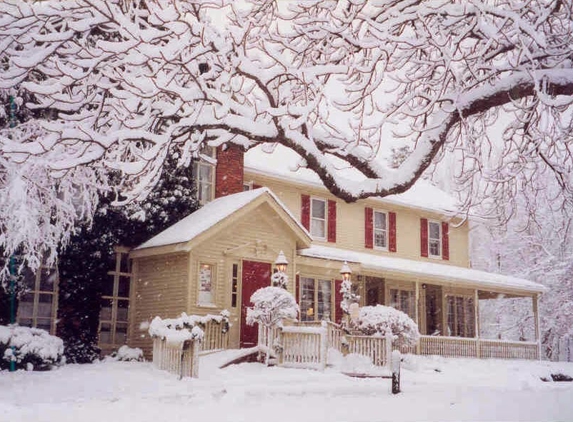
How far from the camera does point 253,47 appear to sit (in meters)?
8.78

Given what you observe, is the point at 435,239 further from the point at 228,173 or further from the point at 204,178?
the point at 204,178

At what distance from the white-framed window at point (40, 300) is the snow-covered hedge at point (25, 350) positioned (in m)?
2.10

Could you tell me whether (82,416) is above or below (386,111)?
below

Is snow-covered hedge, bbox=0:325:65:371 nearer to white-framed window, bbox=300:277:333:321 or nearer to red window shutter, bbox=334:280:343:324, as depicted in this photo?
white-framed window, bbox=300:277:333:321

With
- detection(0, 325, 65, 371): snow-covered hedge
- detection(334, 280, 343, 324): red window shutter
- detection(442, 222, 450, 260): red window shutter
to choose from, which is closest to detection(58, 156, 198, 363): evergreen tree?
detection(0, 325, 65, 371): snow-covered hedge

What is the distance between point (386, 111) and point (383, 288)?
1967 centimetres

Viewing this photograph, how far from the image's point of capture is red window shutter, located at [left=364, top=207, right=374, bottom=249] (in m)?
27.5

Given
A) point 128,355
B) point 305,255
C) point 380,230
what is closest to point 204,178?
point 305,255

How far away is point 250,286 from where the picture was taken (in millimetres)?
20203

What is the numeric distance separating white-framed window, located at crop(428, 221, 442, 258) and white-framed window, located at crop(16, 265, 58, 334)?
17.2m

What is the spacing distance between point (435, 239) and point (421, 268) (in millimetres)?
4216

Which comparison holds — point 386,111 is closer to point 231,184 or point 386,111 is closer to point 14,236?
point 14,236

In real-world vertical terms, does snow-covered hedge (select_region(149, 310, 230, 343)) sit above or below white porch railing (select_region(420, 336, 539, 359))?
above

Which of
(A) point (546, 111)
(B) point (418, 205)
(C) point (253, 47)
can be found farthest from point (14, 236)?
(B) point (418, 205)
